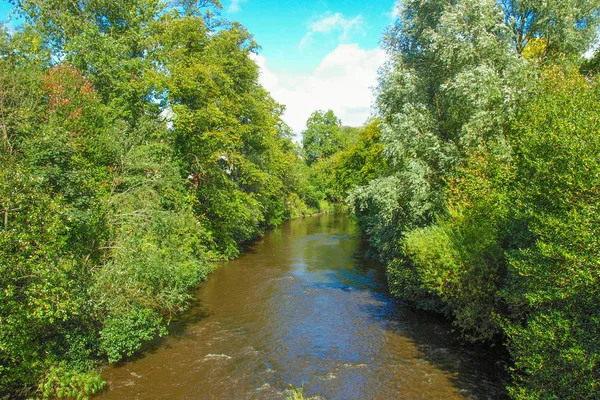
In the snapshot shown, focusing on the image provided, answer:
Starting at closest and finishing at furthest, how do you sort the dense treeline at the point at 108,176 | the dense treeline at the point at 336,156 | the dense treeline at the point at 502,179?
the dense treeline at the point at 502,179 < the dense treeline at the point at 108,176 < the dense treeline at the point at 336,156

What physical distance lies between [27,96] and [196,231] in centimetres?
1012

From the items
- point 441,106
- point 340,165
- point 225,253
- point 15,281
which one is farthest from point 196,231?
point 340,165

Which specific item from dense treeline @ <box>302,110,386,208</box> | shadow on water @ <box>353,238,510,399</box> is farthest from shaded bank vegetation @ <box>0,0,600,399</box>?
dense treeline @ <box>302,110,386,208</box>

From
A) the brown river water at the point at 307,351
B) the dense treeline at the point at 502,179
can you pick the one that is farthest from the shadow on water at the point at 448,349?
the dense treeline at the point at 502,179

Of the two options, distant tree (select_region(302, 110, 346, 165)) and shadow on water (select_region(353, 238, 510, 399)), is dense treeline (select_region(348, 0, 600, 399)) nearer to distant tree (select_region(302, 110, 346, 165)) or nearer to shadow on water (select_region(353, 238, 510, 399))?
shadow on water (select_region(353, 238, 510, 399))

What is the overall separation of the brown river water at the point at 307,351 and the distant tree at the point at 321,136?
205 feet

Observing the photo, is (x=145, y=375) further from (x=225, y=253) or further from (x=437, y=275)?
(x=225, y=253)

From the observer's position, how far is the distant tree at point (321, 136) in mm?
82812

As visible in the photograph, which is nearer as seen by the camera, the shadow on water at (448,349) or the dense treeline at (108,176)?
the dense treeline at (108,176)

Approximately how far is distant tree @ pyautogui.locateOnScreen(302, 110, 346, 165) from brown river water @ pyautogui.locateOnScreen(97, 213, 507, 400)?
62.6m

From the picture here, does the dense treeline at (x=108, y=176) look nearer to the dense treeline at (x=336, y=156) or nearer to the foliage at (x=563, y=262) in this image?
the dense treeline at (x=336, y=156)

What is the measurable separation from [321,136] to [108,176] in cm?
7083

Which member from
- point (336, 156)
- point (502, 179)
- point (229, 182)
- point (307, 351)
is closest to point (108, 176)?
point (307, 351)

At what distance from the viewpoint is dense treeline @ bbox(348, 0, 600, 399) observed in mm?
7953
